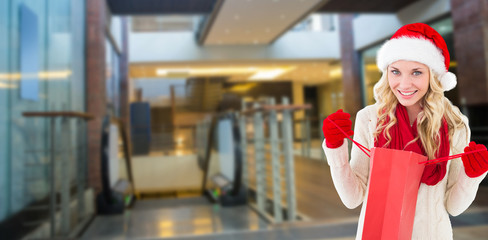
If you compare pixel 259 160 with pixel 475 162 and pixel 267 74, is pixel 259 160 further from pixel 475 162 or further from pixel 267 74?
pixel 267 74

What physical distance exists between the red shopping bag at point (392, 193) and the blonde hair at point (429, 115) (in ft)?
0.18

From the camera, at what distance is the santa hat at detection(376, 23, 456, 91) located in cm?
76

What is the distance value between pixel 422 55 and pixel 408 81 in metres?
0.06

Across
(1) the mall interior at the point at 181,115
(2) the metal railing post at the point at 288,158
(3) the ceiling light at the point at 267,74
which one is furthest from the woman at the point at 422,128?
(3) the ceiling light at the point at 267,74

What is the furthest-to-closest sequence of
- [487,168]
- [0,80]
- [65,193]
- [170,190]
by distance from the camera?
[170,190], [65,193], [0,80], [487,168]

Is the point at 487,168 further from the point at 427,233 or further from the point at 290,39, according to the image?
the point at 290,39

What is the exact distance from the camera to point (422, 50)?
30.0 inches

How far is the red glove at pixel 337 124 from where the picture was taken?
2.43ft

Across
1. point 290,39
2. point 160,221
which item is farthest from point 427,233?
point 290,39

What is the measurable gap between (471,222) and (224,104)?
45.8ft

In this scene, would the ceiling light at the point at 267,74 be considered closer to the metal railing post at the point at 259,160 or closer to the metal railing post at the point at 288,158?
the metal railing post at the point at 259,160

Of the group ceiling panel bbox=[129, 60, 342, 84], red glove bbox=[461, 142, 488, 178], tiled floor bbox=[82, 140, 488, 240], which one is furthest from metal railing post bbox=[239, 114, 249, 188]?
ceiling panel bbox=[129, 60, 342, 84]

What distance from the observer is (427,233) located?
779 mm

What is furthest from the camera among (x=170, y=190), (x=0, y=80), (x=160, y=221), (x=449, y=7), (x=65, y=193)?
(x=170, y=190)
